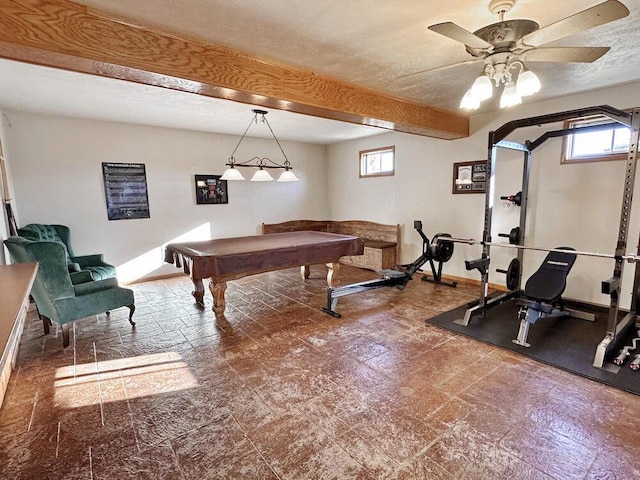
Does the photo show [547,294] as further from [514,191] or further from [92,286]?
[92,286]

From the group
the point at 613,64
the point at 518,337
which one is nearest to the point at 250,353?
the point at 518,337

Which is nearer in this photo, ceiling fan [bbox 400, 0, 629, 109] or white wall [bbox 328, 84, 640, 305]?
ceiling fan [bbox 400, 0, 629, 109]

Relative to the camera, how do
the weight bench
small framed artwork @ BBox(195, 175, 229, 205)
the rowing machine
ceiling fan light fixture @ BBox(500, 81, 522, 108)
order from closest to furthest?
1. ceiling fan light fixture @ BBox(500, 81, 522, 108)
2. the weight bench
3. the rowing machine
4. small framed artwork @ BBox(195, 175, 229, 205)

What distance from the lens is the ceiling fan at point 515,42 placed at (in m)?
1.62

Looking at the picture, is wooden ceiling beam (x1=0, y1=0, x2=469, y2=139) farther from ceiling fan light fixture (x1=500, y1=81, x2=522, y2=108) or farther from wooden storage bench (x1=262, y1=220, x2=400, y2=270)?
wooden storage bench (x1=262, y1=220, x2=400, y2=270)

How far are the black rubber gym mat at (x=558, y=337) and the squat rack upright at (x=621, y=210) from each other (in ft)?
0.39

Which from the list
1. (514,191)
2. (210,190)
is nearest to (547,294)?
(514,191)

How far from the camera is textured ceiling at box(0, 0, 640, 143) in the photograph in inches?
79.0

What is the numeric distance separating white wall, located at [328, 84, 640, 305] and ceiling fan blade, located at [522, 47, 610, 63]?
8.44 ft

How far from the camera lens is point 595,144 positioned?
13.1 feet

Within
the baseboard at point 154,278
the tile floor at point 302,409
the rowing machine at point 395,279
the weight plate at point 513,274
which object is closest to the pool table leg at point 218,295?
the tile floor at point 302,409

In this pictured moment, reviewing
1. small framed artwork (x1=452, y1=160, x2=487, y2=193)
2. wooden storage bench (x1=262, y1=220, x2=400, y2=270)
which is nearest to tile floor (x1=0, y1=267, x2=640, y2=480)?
wooden storage bench (x1=262, y1=220, x2=400, y2=270)

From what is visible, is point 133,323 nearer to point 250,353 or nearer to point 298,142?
point 250,353

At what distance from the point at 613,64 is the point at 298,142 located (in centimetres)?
545
